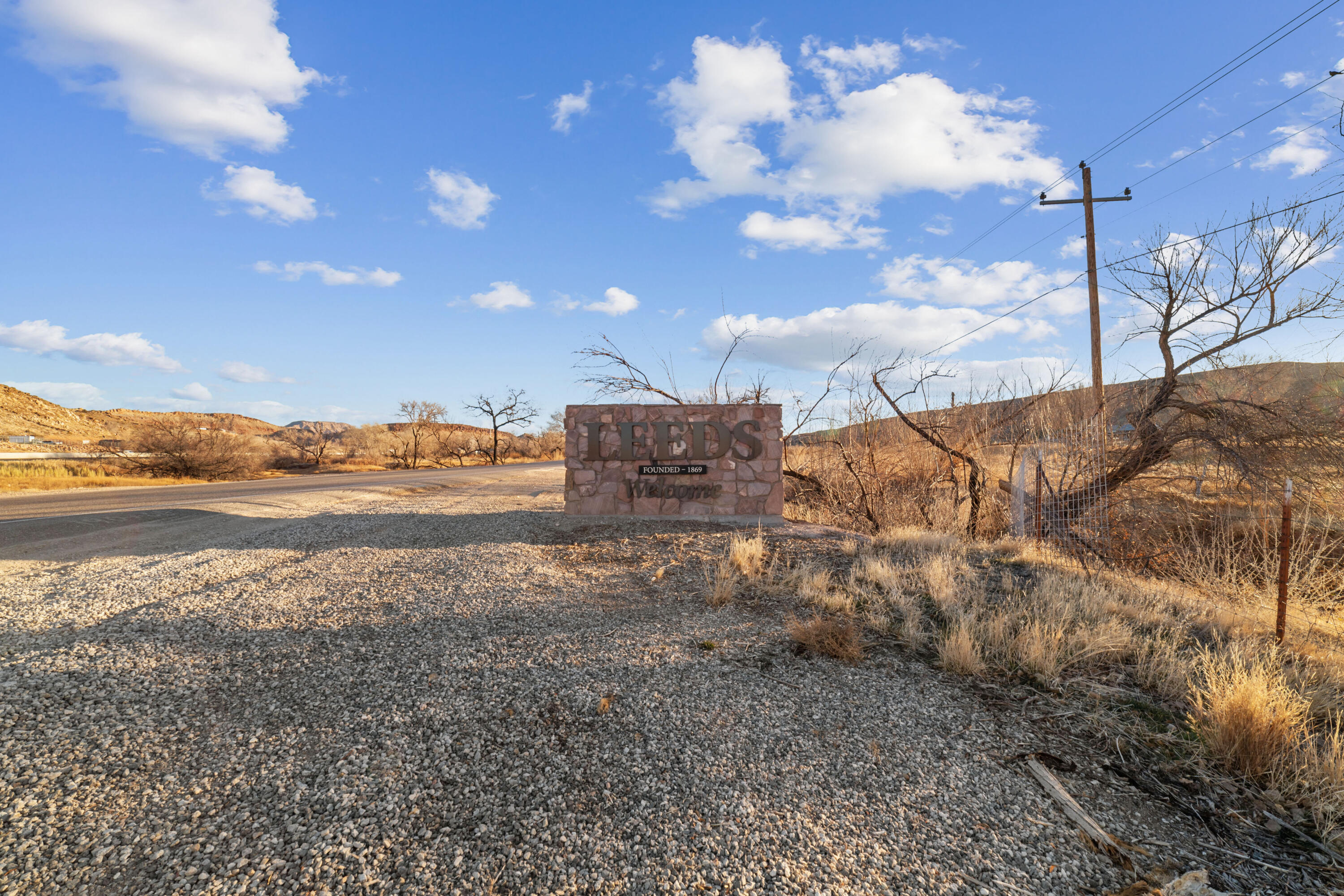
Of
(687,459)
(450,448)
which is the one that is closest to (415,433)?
(450,448)

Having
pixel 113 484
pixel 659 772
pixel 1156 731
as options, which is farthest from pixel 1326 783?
pixel 113 484

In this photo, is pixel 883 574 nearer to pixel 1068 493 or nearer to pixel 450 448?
pixel 1068 493

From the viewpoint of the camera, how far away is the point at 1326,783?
3506 millimetres

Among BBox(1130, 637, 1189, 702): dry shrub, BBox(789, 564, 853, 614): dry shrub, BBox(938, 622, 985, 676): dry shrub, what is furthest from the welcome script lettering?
BBox(1130, 637, 1189, 702): dry shrub

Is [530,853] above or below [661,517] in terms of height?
below

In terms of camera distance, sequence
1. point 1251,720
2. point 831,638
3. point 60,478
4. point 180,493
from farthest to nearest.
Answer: point 60,478 → point 180,493 → point 831,638 → point 1251,720

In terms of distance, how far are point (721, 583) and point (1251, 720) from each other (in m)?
4.58

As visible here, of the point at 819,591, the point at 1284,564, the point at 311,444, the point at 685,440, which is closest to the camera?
the point at 1284,564

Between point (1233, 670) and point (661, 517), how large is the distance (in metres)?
8.06

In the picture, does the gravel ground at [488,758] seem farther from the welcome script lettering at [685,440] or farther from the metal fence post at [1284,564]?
the welcome script lettering at [685,440]

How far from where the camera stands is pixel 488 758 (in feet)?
12.0

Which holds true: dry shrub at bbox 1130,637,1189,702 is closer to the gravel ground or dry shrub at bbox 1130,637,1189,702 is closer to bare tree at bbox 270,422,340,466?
the gravel ground

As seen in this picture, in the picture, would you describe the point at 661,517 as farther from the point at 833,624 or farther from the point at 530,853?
the point at 530,853

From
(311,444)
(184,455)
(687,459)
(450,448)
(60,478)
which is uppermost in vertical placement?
(311,444)
